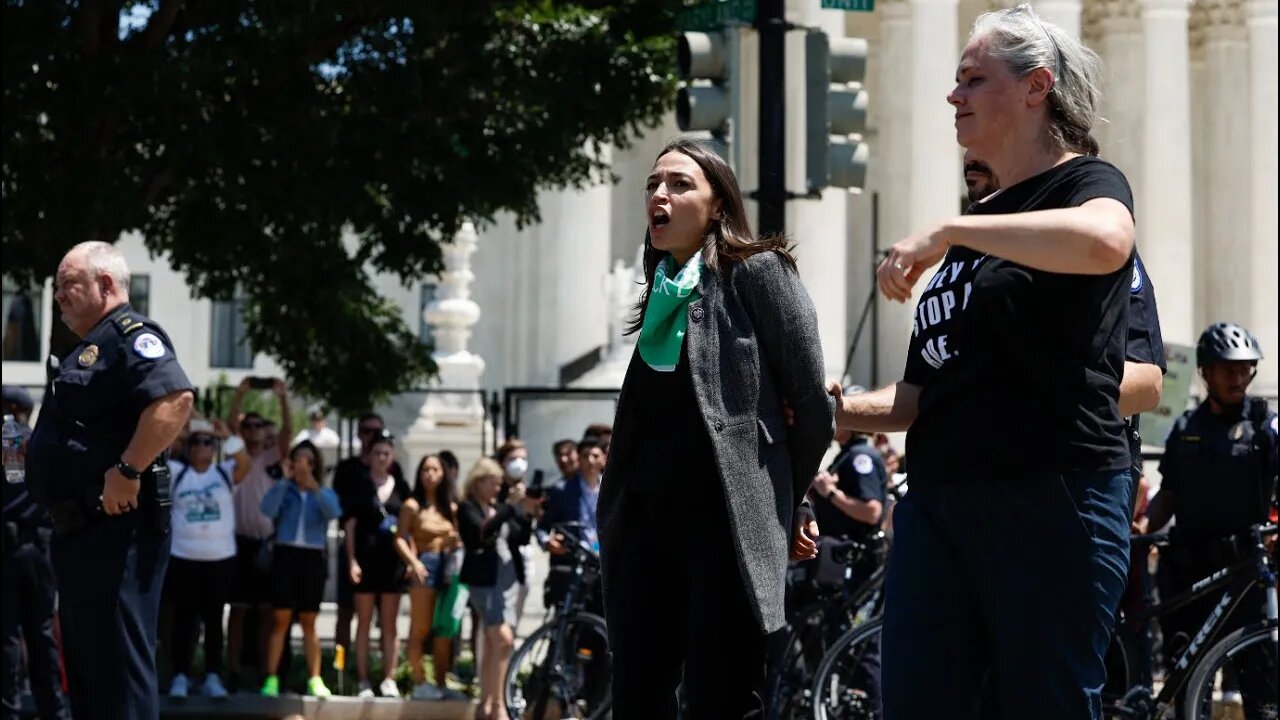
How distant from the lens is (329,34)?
14719 mm

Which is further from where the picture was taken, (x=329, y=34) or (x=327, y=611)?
(x=327, y=611)

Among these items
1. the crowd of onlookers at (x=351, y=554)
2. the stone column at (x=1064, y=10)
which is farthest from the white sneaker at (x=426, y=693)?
the stone column at (x=1064, y=10)

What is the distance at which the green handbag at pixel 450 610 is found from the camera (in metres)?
14.1

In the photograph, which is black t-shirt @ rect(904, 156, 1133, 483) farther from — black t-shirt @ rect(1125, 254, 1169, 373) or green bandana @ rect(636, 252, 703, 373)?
green bandana @ rect(636, 252, 703, 373)

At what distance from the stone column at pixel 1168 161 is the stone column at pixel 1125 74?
0.24 metres

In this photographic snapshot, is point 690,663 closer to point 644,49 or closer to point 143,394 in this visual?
point 143,394

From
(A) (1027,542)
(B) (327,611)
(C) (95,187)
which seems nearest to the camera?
(A) (1027,542)

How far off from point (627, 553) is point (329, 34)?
9.74 meters

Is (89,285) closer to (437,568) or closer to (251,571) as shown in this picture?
(251,571)

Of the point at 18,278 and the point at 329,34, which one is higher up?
the point at 329,34

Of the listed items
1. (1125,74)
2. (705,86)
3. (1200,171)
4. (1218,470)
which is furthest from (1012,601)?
(1200,171)

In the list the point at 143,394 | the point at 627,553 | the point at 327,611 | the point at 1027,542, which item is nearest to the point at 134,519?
the point at 143,394

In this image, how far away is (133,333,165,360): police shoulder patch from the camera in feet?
25.1

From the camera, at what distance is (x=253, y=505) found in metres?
14.4
